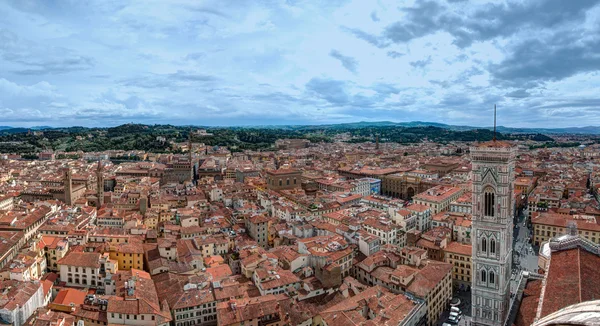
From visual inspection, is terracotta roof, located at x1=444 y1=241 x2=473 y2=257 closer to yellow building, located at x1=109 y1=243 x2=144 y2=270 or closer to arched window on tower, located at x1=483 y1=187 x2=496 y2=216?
arched window on tower, located at x1=483 y1=187 x2=496 y2=216

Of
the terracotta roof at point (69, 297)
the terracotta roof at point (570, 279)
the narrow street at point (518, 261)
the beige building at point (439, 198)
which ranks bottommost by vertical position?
the narrow street at point (518, 261)

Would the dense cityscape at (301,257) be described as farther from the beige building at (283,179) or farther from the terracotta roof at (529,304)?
the beige building at (283,179)

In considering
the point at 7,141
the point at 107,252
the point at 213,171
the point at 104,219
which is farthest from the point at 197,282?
the point at 7,141

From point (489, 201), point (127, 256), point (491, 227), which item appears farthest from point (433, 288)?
point (127, 256)

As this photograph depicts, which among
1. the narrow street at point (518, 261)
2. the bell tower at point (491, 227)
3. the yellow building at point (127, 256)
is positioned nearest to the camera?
the bell tower at point (491, 227)

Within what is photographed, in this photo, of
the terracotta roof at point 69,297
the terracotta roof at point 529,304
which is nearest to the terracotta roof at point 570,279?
the terracotta roof at point 529,304

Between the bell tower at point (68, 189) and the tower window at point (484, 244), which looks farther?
the bell tower at point (68, 189)

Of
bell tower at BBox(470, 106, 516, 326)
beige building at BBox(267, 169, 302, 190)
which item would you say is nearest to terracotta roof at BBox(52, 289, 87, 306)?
bell tower at BBox(470, 106, 516, 326)
